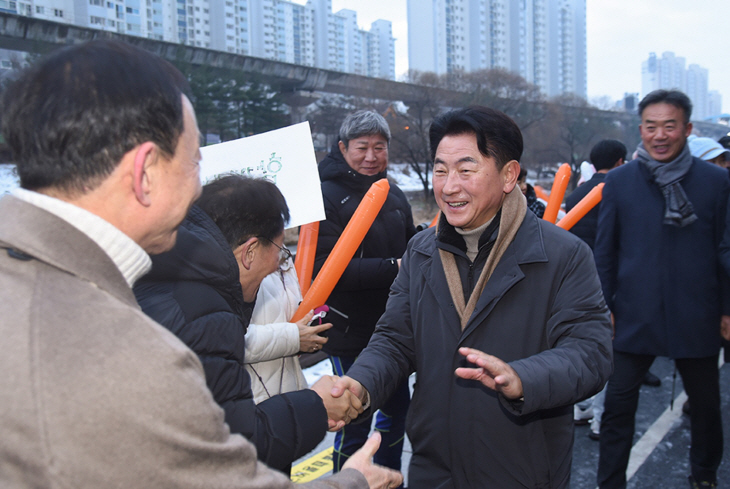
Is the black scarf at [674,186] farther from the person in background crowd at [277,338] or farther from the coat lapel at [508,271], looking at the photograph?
the person in background crowd at [277,338]

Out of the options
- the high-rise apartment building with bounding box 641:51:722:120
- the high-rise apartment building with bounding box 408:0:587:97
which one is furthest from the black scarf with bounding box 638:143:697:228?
the high-rise apartment building with bounding box 641:51:722:120

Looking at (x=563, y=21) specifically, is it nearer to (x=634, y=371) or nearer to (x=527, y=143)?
(x=527, y=143)

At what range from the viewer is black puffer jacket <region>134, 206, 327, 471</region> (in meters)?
1.33

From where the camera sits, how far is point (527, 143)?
43.1m

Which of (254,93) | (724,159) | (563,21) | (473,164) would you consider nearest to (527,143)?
(254,93)

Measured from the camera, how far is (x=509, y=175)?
2057 mm

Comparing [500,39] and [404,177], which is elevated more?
[500,39]

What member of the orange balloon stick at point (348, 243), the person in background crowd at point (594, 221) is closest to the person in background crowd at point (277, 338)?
the orange balloon stick at point (348, 243)

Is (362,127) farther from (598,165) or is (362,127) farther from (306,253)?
(598,165)

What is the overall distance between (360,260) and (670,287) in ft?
5.28

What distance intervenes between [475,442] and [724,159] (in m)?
4.07

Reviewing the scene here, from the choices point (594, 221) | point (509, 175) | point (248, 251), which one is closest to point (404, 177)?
point (594, 221)

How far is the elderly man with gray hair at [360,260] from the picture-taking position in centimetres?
293

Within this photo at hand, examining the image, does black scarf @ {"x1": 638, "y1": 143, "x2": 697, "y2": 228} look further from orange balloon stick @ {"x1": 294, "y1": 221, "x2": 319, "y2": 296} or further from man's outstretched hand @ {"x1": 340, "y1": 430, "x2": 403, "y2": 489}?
man's outstretched hand @ {"x1": 340, "y1": 430, "x2": 403, "y2": 489}
